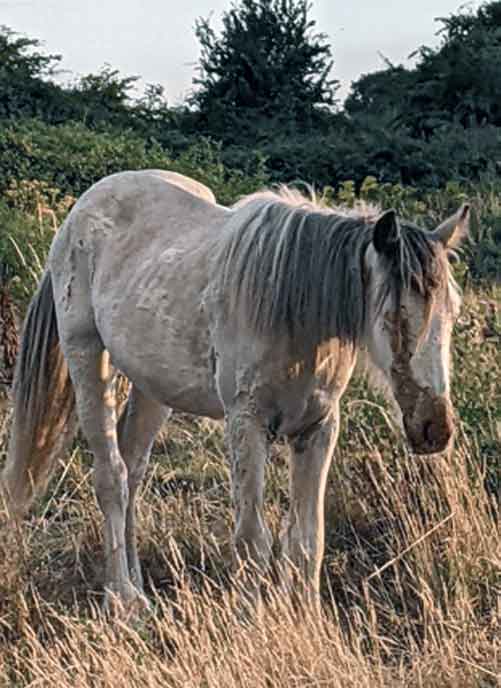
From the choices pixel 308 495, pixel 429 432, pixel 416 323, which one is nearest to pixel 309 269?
A: pixel 416 323

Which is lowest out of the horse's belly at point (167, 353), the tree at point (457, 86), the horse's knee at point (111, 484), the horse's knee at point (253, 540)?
the horse's knee at point (111, 484)

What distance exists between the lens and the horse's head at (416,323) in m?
3.61

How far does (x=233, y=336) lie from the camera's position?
14.0 ft

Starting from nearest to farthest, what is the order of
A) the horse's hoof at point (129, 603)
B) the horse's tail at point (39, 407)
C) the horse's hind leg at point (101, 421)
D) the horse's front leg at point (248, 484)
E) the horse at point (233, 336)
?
1. the horse at point (233, 336)
2. the horse's front leg at point (248, 484)
3. the horse's hoof at point (129, 603)
4. the horse's hind leg at point (101, 421)
5. the horse's tail at point (39, 407)

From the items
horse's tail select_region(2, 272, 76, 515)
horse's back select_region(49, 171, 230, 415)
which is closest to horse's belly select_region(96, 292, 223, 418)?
horse's back select_region(49, 171, 230, 415)

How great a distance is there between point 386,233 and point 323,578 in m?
1.72

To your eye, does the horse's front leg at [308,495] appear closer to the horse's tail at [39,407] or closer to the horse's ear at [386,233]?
the horse's ear at [386,233]

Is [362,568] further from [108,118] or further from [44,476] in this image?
[108,118]

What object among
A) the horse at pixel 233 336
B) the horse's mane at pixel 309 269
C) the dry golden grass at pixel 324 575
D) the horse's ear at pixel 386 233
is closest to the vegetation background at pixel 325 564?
the dry golden grass at pixel 324 575

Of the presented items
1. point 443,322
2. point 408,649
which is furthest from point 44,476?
point 443,322

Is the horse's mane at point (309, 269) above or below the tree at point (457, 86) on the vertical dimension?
below

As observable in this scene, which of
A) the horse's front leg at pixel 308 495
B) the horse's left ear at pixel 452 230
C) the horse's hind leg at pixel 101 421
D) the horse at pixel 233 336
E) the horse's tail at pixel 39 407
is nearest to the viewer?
the horse at pixel 233 336

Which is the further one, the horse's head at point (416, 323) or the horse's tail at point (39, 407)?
the horse's tail at point (39, 407)

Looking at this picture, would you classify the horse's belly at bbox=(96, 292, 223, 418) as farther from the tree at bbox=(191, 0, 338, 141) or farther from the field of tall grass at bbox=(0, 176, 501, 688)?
→ the tree at bbox=(191, 0, 338, 141)
